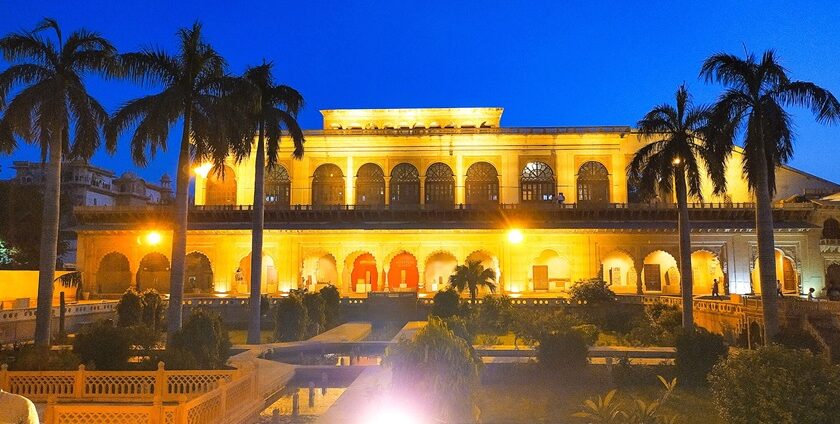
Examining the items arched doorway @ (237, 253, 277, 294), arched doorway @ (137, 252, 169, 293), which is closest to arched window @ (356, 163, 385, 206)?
arched doorway @ (237, 253, 277, 294)

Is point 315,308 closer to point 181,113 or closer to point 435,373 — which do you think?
point 181,113

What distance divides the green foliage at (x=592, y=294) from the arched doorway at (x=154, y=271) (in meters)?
27.6

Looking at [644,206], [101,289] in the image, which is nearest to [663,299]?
[644,206]

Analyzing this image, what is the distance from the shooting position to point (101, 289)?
4050cm

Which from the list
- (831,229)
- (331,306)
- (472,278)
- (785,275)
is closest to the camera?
(331,306)

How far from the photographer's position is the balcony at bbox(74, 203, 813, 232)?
38344 mm

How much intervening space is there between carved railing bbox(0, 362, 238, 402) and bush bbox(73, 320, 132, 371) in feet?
6.69

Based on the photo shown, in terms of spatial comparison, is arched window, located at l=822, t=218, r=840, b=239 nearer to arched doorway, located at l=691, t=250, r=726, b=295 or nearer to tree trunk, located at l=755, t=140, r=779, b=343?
arched doorway, located at l=691, t=250, r=726, b=295

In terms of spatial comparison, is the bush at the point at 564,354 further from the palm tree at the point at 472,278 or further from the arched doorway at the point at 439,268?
the arched doorway at the point at 439,268

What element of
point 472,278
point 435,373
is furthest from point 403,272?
point 435,373

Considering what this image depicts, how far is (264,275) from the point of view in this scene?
41.1 meters

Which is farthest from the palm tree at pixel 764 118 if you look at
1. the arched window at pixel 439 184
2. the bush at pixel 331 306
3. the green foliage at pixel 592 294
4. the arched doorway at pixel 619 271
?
the arched window at pixel 439 184

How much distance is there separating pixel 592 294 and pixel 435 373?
20695 millimetres

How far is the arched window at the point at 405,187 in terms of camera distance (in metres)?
45.2
